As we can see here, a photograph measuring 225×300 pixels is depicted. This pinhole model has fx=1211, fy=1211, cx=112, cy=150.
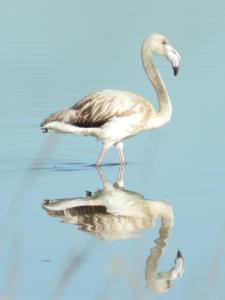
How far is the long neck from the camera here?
11236mm

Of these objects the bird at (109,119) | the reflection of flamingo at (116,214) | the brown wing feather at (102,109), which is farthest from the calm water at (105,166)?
the brown wing feather at (102,109)

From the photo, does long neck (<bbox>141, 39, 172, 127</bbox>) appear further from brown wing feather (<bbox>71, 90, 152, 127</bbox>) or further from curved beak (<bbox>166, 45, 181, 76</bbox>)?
curved beak (<bbox>166, 45, 181, 76</bbox>)

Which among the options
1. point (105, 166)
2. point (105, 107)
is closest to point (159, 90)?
point (105, 107)

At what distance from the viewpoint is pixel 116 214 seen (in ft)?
29.1

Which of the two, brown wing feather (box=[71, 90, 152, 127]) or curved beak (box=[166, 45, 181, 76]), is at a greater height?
curved beak (box=[166, 45, 181, 76])

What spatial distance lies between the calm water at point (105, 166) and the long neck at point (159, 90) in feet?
0.78

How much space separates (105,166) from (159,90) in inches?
40.4

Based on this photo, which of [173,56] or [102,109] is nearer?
[102,109]

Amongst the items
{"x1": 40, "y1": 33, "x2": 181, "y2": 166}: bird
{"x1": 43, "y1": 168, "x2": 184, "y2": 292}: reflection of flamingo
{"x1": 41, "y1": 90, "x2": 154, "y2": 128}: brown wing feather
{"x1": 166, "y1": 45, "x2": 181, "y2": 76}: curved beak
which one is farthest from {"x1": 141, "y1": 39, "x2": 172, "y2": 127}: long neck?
{"x1": 43, "y1": 168, "x2": 184, "y2": 292}: reflection of flamingo

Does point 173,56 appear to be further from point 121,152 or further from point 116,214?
point 116,214

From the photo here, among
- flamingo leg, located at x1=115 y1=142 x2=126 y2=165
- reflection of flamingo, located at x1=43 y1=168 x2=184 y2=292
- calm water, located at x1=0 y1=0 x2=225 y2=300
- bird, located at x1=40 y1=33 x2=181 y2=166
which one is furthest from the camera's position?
flamingo leg, located at x1=115 y1=142 x2=126 y2=165

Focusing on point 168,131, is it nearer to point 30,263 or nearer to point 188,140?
point 188,140

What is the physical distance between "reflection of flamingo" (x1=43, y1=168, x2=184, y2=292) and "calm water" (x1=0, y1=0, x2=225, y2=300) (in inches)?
0.9

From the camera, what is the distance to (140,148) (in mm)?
11938
